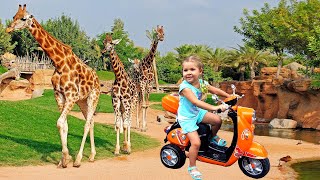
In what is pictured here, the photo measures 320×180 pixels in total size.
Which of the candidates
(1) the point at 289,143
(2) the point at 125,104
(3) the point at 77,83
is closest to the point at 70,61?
(3) the point at 77,83

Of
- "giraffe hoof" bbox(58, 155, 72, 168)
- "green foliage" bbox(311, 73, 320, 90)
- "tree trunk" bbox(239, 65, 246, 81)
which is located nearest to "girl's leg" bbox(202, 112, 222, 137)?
"giraffe hoof" bbox(58, 155, 72, 168)

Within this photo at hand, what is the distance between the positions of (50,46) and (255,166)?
6.95m

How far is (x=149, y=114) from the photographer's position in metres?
30.2

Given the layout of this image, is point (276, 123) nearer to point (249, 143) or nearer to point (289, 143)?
point (289, 143)

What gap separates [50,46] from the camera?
1159cm

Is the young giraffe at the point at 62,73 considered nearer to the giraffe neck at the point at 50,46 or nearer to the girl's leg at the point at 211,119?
the giraffe neck at the point at 50,46

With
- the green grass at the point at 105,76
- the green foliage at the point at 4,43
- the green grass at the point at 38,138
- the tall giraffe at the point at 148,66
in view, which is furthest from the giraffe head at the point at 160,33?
the green grass at the point at 105,76

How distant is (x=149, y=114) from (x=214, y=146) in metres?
23.9

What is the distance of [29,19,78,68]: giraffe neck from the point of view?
1141cm

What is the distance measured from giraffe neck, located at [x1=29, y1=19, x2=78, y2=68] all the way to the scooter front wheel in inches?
256

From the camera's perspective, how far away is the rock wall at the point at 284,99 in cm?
2895

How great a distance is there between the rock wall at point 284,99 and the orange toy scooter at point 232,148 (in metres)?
22.8

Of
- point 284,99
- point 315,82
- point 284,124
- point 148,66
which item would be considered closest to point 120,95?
point 148,66

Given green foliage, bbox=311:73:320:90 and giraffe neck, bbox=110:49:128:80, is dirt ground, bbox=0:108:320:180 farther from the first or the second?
green foliage, bbox=311:73:320:90
